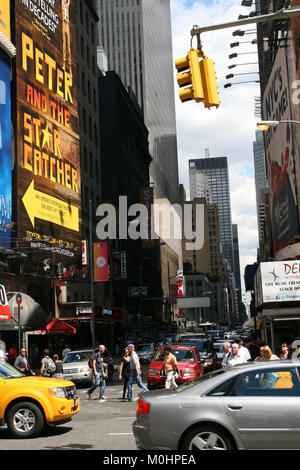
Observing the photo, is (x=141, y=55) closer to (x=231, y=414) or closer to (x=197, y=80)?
(x=197, y=80)

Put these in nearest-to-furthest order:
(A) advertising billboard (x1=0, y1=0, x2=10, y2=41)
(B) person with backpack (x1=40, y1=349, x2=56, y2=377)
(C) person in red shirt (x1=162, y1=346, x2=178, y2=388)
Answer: (C) person in red shirt (x1=162, y1=346, x2=178, y2=388), (B) person with backpack (x1=40, y1=349, x2=56, y2=377), (A) advertising billboard (x1=0, y1=0, x2=10, y2=41)

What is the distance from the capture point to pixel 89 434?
39.2ft

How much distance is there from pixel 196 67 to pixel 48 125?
32.1 m

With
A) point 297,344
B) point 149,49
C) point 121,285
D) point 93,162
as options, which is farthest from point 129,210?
point 149,49

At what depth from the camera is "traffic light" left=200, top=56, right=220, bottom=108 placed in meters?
9.23

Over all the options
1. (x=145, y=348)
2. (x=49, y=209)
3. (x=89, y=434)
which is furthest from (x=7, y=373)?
(x=145, y=348)

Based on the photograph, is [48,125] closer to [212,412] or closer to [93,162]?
[93,162]

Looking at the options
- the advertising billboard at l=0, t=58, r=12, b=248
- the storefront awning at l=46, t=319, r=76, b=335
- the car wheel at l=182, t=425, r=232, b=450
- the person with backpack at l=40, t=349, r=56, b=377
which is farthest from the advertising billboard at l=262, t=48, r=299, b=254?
the car wheel at l=182, t=425, r=232, b=450

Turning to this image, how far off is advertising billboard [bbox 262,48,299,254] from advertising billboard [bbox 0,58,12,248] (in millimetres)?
17578

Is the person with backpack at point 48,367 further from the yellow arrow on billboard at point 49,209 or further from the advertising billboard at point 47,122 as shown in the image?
the yellow arrow on billboard at point 49,209

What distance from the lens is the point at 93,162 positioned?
60469 millimetres

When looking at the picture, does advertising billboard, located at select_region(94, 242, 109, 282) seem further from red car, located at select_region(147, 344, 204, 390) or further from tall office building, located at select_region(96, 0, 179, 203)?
tall office building, located at select_region(96, 0, 179, 203)

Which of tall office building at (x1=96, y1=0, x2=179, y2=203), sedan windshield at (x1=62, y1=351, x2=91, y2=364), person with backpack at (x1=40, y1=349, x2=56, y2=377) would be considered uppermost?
tall office building at (x1=96, y1=0, x2=179, y2=203)
